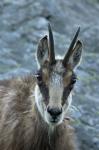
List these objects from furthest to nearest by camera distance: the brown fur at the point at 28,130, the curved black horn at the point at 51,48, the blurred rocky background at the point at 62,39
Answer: the blurred rocky background at the point at 62,39 < the brown fur at the point at 28,130 < the curved black horn at the point at 51,48

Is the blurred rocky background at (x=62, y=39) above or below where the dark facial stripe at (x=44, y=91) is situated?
below

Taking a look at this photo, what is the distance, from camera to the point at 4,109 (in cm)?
1045

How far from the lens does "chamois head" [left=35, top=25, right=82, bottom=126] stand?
9.31 m

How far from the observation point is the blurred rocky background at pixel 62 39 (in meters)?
12.1

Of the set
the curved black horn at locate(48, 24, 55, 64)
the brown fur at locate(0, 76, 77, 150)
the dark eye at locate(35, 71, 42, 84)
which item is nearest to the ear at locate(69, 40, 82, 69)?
the curved black horn at locate(48, 24, 55, 64)

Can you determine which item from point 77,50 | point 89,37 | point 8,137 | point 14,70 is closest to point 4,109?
point 8,137

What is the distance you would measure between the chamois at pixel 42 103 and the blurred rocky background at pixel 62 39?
1.38m

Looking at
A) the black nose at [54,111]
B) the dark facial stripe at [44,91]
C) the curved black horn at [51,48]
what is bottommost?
the black nose at [54,111]

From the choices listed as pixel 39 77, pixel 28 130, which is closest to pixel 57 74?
pixel 39 77

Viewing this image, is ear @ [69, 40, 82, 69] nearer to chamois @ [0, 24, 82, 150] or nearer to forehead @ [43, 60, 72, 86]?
chamois @ [0, 24, 82, 150]

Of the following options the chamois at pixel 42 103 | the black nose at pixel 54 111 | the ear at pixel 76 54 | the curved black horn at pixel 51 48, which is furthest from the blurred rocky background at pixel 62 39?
the black nose at pixel 54 111

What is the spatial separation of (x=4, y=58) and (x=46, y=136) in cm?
374

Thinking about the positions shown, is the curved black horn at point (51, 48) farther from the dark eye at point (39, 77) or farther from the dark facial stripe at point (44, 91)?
the dark facial stripe at point (44, 91)

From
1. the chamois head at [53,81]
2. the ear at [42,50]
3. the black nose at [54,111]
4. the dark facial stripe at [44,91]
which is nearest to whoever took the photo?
the black nose at [54,111]
